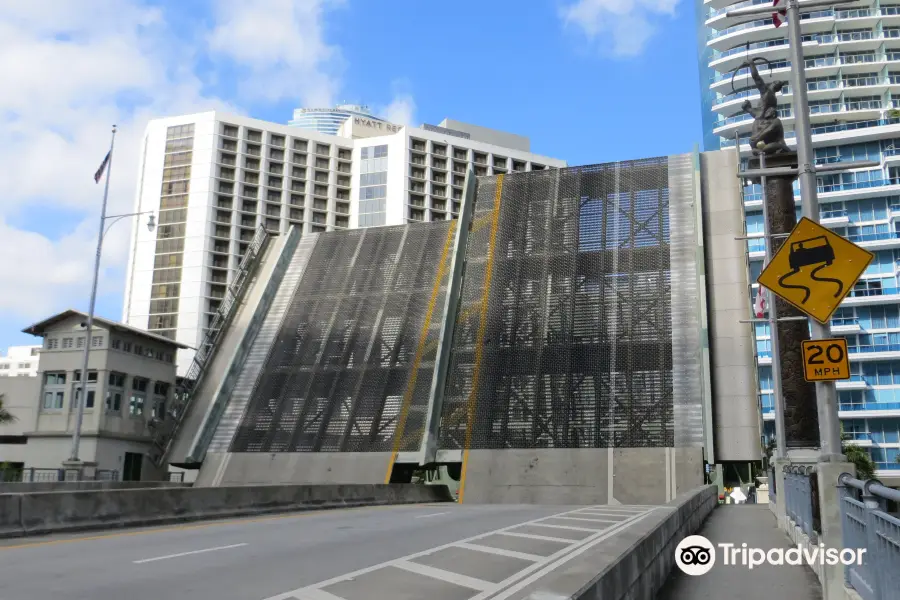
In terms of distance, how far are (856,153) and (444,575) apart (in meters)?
101

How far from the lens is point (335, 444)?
34.9 m

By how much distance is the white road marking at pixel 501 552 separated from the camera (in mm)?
11509

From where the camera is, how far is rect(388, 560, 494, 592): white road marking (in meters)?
9.16

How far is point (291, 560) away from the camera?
448 inches

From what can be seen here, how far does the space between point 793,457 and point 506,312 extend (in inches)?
734

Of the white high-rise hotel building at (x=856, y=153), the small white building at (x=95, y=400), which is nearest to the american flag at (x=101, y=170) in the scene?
the small white building at (x=95, y=400)

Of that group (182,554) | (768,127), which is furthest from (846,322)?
(182,554)

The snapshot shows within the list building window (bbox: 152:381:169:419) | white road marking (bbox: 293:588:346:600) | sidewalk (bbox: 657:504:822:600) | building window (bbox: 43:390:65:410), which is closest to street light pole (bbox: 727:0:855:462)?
sidewalk (bbox: 657:504:822:600)

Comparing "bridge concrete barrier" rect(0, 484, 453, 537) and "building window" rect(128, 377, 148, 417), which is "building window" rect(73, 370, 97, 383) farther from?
"bridge concrete barrier" rect(0, 484, 453, 537)

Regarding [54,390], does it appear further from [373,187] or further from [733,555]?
[373,187]

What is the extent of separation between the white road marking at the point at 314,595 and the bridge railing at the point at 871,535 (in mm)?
4884

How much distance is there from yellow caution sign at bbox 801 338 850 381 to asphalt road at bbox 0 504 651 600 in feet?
13.4

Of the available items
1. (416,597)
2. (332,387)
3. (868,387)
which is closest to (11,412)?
(332,387)

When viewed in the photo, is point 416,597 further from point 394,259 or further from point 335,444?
point 394,259
